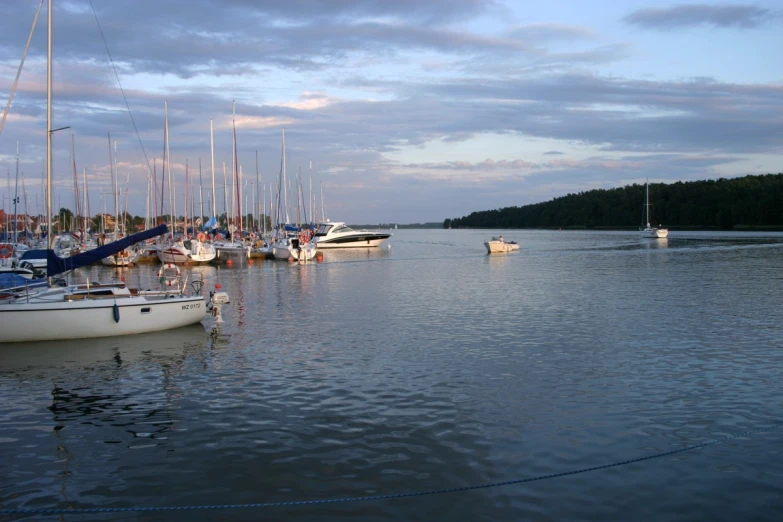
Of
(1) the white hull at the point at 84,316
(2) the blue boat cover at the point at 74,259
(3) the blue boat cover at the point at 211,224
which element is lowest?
(1) the white hull at the point at 84,316

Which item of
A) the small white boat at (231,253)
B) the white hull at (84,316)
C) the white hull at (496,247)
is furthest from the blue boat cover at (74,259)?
the white hull at (496,247)

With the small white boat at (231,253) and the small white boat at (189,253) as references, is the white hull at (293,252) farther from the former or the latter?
the small white boat at (189,253)

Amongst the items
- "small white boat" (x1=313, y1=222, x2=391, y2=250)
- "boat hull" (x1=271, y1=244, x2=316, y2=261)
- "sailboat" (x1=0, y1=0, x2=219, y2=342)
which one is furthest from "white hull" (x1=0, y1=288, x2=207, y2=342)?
"small white boat" (x1=313, y1=222, x2=391, y2=250)

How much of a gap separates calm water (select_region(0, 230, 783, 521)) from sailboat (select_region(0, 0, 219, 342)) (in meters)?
0.45

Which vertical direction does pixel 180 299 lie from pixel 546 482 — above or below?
above

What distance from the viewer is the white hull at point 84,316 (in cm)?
1903

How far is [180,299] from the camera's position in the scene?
21.5 metres

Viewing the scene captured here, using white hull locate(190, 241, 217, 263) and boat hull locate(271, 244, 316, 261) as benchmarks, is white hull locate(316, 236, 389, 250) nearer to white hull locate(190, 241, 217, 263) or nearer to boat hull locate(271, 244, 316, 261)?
boat hull locate(271, 244, 316, 261)

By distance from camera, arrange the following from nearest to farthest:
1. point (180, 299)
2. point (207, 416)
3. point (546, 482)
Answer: point (546, 482)
point (207, 416)
point (180, 299)

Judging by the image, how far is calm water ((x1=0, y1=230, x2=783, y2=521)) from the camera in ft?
29.5

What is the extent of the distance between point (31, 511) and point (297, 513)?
327 cm

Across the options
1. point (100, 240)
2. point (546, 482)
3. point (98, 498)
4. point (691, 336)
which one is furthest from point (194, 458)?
point (100, 240)

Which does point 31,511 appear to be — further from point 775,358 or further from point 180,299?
point 775,358

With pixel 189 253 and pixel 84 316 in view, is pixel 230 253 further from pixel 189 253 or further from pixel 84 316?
pixel 84 316
